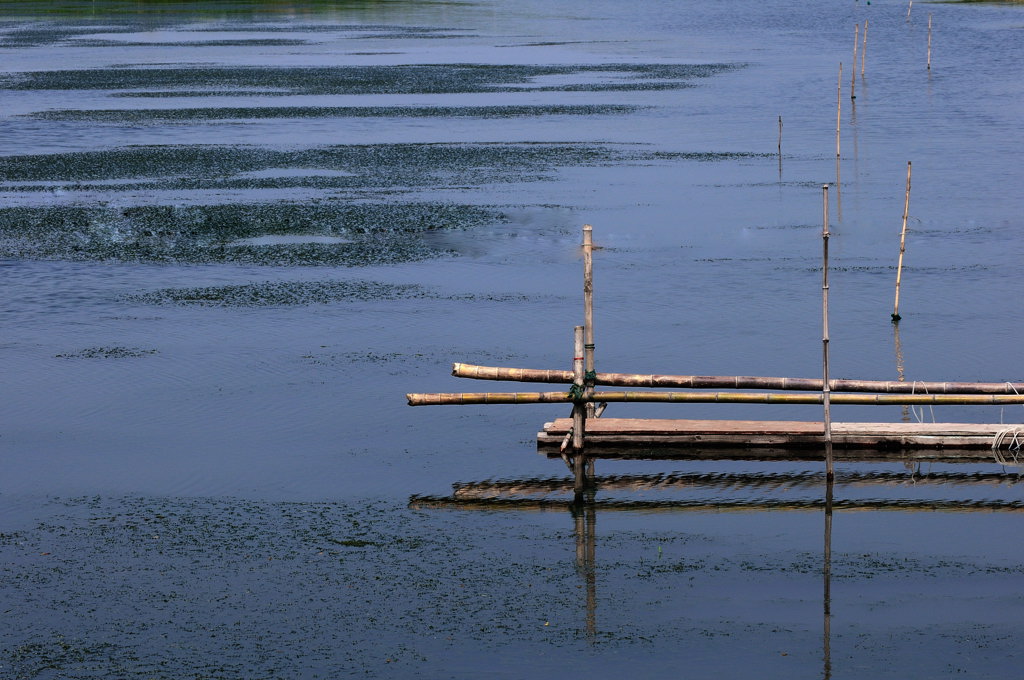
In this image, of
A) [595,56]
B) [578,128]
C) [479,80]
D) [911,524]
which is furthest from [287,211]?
[595,56]

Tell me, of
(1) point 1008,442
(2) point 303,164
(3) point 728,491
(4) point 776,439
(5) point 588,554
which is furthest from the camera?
(2) point 303,164

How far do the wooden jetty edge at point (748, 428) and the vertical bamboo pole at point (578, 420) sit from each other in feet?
0.03

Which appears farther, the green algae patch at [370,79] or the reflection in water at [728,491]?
the green algae patch at [370,79]

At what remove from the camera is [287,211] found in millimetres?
29172

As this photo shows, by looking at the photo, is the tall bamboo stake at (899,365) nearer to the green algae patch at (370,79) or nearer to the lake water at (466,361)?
the lake water at (466,361)

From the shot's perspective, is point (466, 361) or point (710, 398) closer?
point (710, 398)

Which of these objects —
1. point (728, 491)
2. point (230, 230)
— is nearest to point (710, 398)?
point (728, 491)

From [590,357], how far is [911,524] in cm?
375

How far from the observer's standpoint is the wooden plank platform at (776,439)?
49.3 feet

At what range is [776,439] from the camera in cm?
1510

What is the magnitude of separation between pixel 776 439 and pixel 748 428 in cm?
31

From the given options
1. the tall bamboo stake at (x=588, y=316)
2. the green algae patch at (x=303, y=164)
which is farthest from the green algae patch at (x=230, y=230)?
the tall bamboo stake at (x=588, y=316)

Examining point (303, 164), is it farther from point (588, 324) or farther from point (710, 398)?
point (710, 398)

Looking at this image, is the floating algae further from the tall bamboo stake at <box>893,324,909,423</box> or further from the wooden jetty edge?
the tall bamboo stake at <box>893,324,909,423</box>
